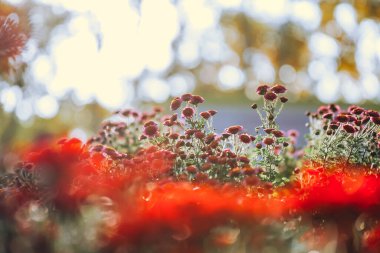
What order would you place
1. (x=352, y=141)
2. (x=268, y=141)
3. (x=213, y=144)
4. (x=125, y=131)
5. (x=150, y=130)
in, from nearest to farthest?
1. (x=213, y=144)
2. (x=268, y=141)
3. (x=150, y=130)
4. (x=352, y=141)
5. (x=125, y=131)

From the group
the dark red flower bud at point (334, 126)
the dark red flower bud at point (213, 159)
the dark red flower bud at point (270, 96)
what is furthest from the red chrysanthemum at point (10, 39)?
the dark red flower bud at point (334, 126)

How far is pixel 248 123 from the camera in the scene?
11.9 meters

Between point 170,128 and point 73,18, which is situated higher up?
point 73,18

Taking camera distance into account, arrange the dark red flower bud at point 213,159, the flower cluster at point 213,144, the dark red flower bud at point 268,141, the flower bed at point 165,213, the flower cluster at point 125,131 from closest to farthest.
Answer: the flower bed at point 165,213 < the dark red flower bud at point 213,159 < the flower cluster at point 213,144 < the dark red flower bud at point 268,141 < the flower cluster at point 125,131

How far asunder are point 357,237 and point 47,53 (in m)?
23.5

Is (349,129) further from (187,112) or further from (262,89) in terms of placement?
(187,112)

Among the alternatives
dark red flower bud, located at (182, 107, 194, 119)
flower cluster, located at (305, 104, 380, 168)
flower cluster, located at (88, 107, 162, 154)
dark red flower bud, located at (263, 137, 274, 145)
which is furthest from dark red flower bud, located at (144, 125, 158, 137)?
flower cluster, located at (88, 107, 162, 154)

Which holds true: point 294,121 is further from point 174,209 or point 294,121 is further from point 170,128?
point 174,209

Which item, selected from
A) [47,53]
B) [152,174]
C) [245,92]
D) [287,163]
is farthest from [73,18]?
[152,174]

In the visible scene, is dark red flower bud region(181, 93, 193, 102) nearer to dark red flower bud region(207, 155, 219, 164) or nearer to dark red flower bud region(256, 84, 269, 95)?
dark red flower bud region(256, 84, 269, 95)

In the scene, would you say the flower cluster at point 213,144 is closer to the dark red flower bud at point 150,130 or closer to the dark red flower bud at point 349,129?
the dark red flower bud at point 150,130

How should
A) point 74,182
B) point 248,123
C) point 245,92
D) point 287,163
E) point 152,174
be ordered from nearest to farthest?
point 74,182 → point 152,174 → point 287,163 → point 248,123 → point 245,92

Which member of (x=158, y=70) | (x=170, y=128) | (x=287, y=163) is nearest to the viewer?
(x=170, y=128)

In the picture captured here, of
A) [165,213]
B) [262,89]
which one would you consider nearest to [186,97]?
[262,89]
